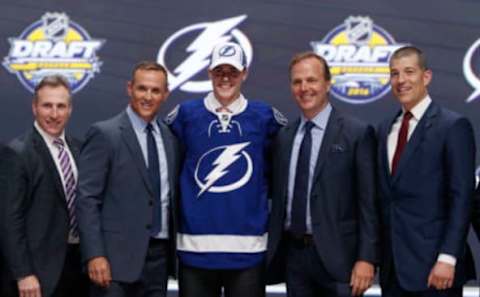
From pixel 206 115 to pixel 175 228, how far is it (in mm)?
433

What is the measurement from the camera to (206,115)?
9.87 ft

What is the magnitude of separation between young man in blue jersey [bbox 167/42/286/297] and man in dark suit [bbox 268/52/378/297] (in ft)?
0.30

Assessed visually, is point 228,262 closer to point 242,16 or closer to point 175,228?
point 175,228

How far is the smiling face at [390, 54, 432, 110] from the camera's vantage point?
2814mm

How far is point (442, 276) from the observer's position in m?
2.69

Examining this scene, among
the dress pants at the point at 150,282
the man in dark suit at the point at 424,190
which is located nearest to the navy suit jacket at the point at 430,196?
the man in dark suit at the point at 424,190

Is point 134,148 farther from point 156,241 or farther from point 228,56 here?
point 228,56

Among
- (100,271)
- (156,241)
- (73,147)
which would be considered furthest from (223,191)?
(73,147)

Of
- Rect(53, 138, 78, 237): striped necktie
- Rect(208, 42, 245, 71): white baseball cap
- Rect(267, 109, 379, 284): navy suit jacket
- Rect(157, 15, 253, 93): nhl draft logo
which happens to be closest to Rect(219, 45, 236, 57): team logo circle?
Rect(208, 42, 245, 71): white baseball cap

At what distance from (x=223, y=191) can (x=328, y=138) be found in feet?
1.39

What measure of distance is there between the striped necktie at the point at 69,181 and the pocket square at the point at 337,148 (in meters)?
0.96

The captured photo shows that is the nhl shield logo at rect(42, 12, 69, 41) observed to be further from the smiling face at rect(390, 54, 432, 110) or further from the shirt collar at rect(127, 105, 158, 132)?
the smiling face at rect(390, 54, 432, 110)

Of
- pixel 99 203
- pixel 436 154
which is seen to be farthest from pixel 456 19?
pixel 99 203

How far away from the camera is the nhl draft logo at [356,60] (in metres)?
3.95
